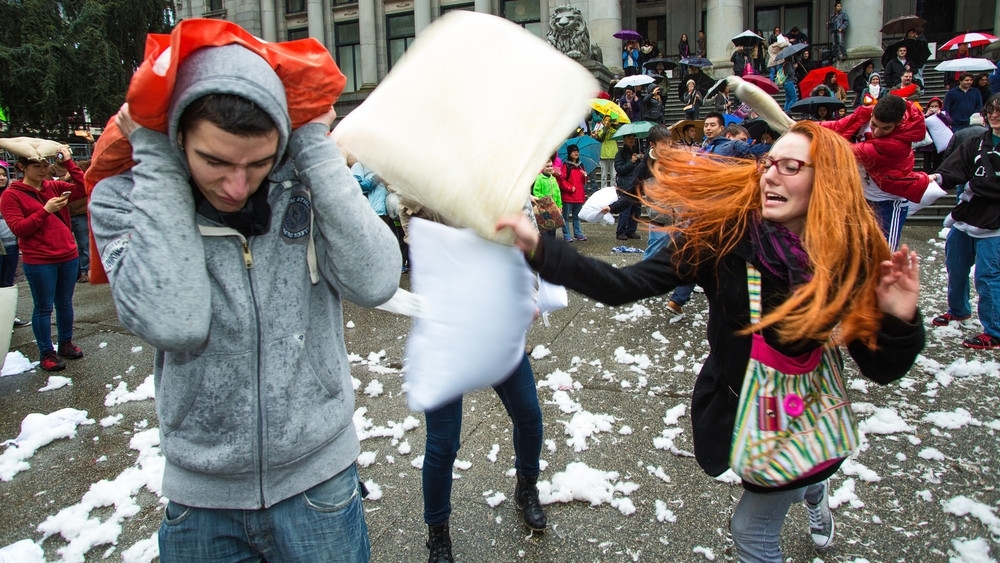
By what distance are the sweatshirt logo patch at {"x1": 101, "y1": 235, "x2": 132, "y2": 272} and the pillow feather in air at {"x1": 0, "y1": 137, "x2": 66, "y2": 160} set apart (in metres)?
4.88

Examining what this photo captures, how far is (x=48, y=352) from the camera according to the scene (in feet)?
17.4

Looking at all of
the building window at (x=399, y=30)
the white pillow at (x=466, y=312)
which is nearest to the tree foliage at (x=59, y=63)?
the building window at (x=399, y=30)

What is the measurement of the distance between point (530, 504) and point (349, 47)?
31.7 m

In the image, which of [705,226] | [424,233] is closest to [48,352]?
[424,233]

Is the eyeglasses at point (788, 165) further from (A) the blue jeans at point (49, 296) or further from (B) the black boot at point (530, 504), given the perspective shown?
(A) the blue jeans at point (49, 296)

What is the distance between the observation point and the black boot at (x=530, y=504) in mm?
2742

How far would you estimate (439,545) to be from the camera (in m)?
2.51

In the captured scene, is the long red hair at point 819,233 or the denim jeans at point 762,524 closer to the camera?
the long red hair at point 819,233

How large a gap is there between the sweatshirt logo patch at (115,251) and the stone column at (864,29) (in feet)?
76.6

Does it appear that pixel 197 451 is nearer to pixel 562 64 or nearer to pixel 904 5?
pixel 562 64

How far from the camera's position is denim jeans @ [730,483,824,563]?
6.21ft

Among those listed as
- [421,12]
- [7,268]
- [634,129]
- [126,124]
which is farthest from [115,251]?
[421,12]

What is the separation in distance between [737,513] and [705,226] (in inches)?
36.3

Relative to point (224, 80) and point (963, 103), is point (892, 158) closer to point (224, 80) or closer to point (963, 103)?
point (224, 80)
